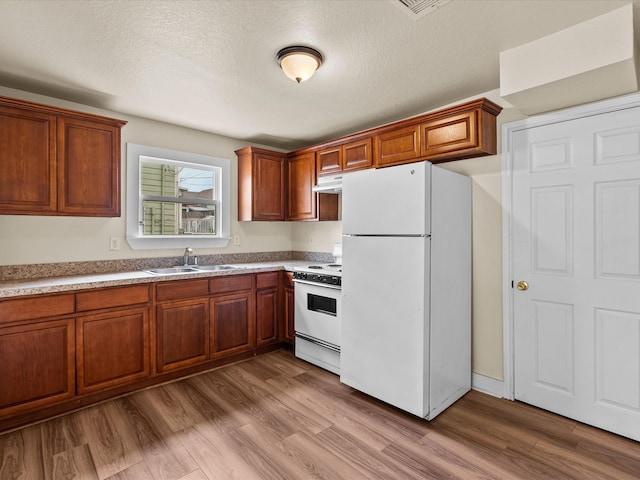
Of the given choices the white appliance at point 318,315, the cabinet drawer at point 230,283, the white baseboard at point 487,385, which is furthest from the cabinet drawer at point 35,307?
the white baseboard at point 487,385

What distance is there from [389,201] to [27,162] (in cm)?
262

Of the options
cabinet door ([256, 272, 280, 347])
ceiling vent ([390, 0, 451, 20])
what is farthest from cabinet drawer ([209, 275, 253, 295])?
ceiling vent ([390, 0, 451, 20])

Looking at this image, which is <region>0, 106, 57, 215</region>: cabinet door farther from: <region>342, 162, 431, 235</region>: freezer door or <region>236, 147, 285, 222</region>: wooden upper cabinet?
<region>342, 162, 431, 235</region>: freezer door

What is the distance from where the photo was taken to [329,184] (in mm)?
3449

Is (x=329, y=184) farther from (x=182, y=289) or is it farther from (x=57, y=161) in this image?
(x=57, y=161)

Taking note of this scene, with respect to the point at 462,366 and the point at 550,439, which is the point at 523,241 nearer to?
the point at 462,366

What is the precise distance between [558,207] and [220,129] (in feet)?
10.4

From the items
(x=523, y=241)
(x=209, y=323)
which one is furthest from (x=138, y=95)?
(x=523, y=241)

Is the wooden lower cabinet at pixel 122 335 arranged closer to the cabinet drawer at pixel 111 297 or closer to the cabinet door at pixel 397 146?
the cabinet drawer at pixel 111 297

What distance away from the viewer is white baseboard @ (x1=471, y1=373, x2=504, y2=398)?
2.71 meters

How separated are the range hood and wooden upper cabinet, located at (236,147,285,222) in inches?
24.8

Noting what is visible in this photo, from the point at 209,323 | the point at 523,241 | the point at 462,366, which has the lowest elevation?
the point at 462,366

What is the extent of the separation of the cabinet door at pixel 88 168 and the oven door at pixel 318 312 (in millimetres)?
1807

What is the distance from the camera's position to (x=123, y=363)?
2727 mm
